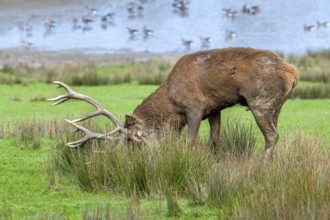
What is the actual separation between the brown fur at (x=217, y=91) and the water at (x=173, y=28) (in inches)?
1136

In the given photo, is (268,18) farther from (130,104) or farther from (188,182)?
(188,182)

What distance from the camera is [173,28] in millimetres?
53969

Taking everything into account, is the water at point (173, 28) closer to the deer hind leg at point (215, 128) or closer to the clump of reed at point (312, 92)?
the clump of reed at point (312, 92)

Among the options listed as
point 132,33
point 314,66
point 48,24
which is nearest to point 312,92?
point 314,66

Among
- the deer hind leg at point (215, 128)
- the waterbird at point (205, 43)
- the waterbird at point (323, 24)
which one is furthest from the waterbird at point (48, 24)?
the deer hind leg at point (215, 128)

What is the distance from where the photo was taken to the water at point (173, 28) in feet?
147

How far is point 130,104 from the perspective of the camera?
2189 cm

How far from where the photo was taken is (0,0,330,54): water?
4475 centimetres

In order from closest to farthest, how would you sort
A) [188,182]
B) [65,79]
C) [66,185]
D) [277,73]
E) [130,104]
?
[188,182] < [66,185] < [277,73] < [130,104] < [65,79]

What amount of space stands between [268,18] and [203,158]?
48.4 meters

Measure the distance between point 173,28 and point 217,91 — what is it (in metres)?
42.5

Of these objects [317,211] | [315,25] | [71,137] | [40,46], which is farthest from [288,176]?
[315,25]

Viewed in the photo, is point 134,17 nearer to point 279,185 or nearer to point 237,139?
point 237,139

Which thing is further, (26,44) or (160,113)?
(26,44)
